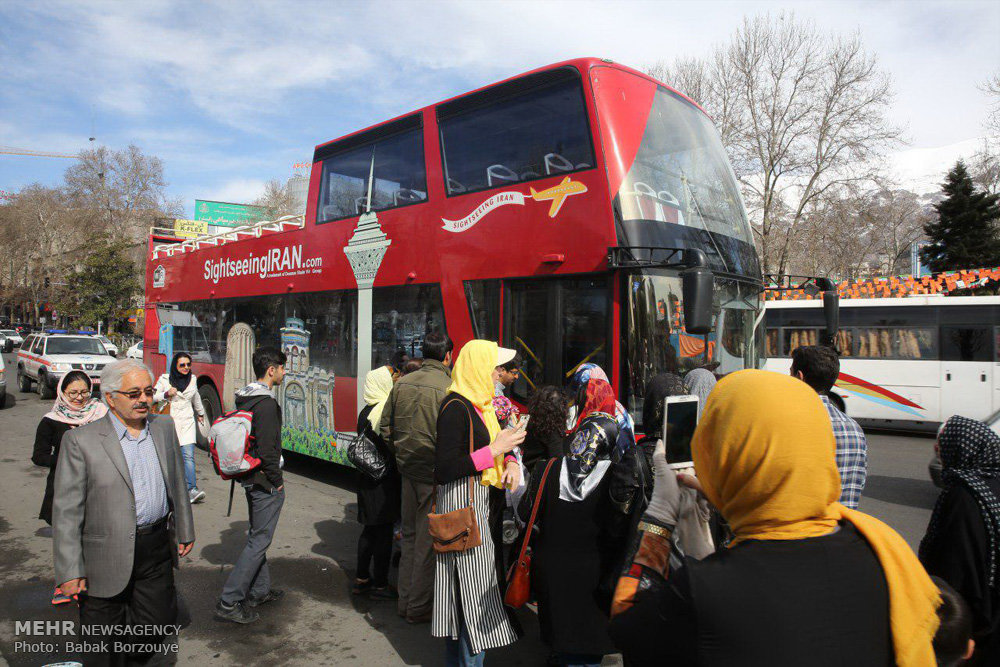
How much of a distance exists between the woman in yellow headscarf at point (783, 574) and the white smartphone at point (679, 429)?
54 cm

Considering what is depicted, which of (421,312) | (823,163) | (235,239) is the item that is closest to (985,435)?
(421,312)

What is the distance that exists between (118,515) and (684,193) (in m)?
4.93

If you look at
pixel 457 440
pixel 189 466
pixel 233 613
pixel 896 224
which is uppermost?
pixel 896 224

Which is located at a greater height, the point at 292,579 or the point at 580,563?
the point at 580,563

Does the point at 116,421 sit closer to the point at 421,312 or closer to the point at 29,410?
the point at 421,312

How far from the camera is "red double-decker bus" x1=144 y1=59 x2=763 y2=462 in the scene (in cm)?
528

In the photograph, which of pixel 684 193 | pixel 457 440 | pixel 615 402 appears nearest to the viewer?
pixel 457 440

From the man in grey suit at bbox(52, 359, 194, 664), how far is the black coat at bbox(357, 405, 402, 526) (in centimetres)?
164

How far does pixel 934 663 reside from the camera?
1489 millimetres

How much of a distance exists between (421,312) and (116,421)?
3843mm

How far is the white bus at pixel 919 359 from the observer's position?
13.5 meters

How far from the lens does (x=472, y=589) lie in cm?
346

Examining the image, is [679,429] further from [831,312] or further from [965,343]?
[965,343]

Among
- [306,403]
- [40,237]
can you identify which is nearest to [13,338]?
[40,237]
